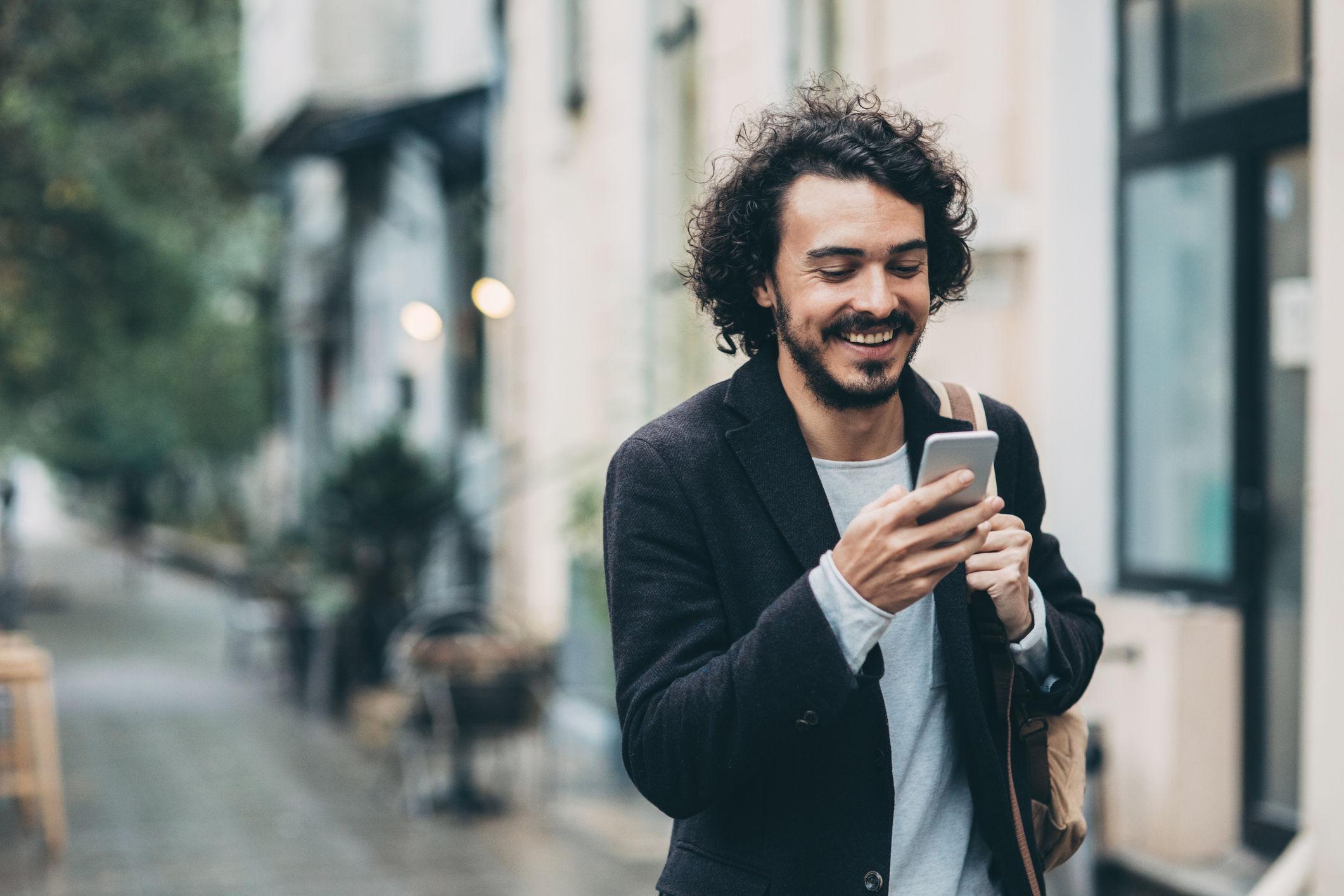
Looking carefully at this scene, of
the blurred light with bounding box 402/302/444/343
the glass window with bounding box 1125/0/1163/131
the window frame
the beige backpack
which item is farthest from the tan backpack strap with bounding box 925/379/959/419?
the blurred light with bounding box 402/302/444/343

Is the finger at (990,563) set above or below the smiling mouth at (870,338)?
below

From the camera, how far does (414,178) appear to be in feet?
44.4

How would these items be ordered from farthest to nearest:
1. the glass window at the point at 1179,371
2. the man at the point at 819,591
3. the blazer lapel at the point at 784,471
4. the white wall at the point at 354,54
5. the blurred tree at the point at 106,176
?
the blurred tree at the point at 106,176
the white wall at the point at 354,54
the glass window at the point at 1179,371
the blazer lapel at the point at 784,471
the man at the point at 819,591

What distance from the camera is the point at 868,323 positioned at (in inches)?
70.5

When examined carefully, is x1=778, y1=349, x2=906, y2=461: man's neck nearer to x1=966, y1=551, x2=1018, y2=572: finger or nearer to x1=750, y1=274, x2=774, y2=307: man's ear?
x1=750, y1=274, x2=774, y2=307: man's ear

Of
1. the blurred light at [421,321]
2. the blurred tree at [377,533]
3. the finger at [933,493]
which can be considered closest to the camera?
the finger at [933,493]

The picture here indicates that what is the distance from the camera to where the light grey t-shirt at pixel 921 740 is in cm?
185

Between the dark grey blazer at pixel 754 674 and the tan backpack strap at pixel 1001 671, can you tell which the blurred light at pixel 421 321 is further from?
the tan backpack strap at pixel 1001 671

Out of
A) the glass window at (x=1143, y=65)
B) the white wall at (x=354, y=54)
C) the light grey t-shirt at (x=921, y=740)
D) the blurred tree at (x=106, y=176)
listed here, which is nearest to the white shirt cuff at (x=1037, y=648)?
the light grey t-shirt at (x=921, y=740)

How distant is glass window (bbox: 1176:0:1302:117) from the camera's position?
14.8ft

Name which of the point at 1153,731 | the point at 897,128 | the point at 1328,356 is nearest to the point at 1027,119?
the point at 1328,356

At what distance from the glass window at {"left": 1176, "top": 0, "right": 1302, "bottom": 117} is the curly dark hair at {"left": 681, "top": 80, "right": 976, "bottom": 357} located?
2923 mm

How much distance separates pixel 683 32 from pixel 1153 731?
507 cm

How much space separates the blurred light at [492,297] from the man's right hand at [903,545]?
847cm
